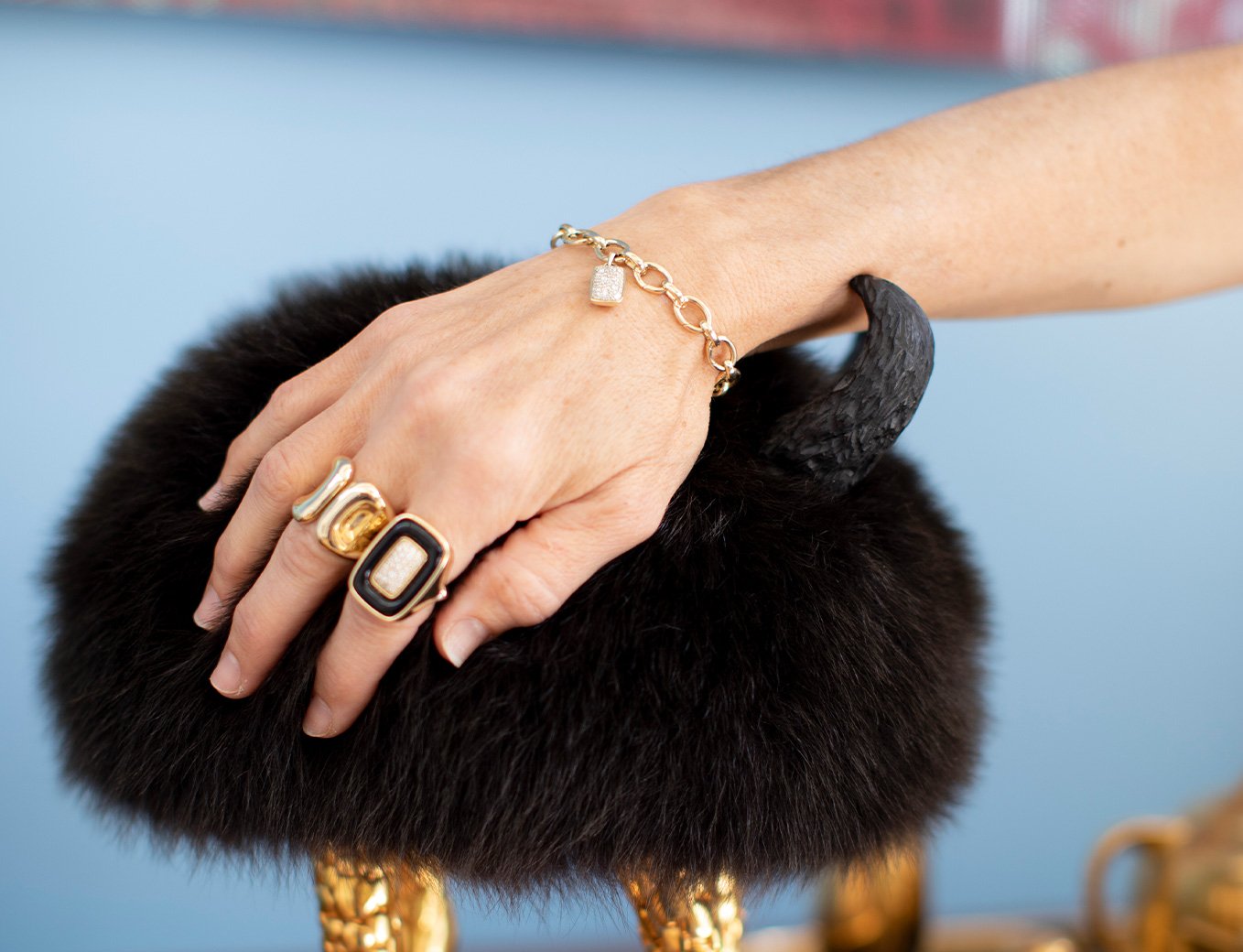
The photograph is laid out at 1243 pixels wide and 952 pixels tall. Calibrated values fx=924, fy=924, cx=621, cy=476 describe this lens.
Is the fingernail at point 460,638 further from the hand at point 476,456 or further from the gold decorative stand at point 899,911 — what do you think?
the gold decorative stand at point 899,911

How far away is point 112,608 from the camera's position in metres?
0.53

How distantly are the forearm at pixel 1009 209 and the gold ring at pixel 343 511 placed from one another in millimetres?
233

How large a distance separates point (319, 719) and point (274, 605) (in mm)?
64

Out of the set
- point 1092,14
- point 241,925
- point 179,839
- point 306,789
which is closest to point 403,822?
point 306,789

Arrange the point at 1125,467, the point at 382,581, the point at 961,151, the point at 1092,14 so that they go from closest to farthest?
the point at 382,581
the point at 961,151
the point at 1092,14
the point at 1125,467

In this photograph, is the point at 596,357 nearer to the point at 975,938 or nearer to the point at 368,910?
the point at 368,910

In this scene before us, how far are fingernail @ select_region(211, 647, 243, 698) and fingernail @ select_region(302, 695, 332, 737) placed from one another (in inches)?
1.8

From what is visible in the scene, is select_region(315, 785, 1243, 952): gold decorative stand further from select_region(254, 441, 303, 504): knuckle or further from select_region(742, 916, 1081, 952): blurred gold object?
select_region(254, 441, 303, 504): knuckle

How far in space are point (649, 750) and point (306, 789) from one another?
180 millimetres

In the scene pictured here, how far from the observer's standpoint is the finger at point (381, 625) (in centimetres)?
46

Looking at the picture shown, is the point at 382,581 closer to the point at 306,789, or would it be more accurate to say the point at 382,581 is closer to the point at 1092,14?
the point at 306,789

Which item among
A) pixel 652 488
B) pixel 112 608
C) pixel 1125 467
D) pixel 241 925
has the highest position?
pixel 652 488

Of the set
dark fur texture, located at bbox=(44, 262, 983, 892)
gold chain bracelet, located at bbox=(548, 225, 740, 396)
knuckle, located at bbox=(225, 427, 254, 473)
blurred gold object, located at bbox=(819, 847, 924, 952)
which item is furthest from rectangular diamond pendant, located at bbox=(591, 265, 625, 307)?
blurred gold object, located at bbox=(819, 847, 924, 952)

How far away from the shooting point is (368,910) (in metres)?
0.61
